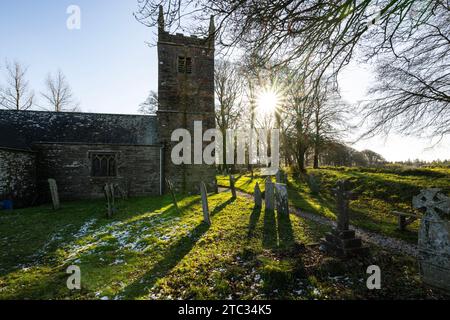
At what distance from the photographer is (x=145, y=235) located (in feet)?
23.7

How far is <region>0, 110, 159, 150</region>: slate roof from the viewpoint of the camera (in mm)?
14836

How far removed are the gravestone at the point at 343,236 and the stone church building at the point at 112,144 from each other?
1133 centimetres

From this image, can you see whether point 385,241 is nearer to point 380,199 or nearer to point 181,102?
point 380,199

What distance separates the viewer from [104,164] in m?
15.5

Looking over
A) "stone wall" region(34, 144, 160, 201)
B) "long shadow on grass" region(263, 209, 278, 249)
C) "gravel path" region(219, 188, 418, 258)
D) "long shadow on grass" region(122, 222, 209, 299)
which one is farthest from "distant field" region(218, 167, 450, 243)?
"stone wall" region(34, 144, 160, 201)

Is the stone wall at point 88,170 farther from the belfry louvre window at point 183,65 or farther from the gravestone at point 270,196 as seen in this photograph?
the gravestone at point 270,196

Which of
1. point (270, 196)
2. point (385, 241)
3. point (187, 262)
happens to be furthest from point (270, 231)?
point (385, 241)

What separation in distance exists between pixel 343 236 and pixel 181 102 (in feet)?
46.9

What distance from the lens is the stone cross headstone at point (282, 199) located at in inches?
355

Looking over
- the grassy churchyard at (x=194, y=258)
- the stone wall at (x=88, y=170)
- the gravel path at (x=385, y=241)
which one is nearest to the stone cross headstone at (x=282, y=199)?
the grassy churchyard at (x=194, y=258)
